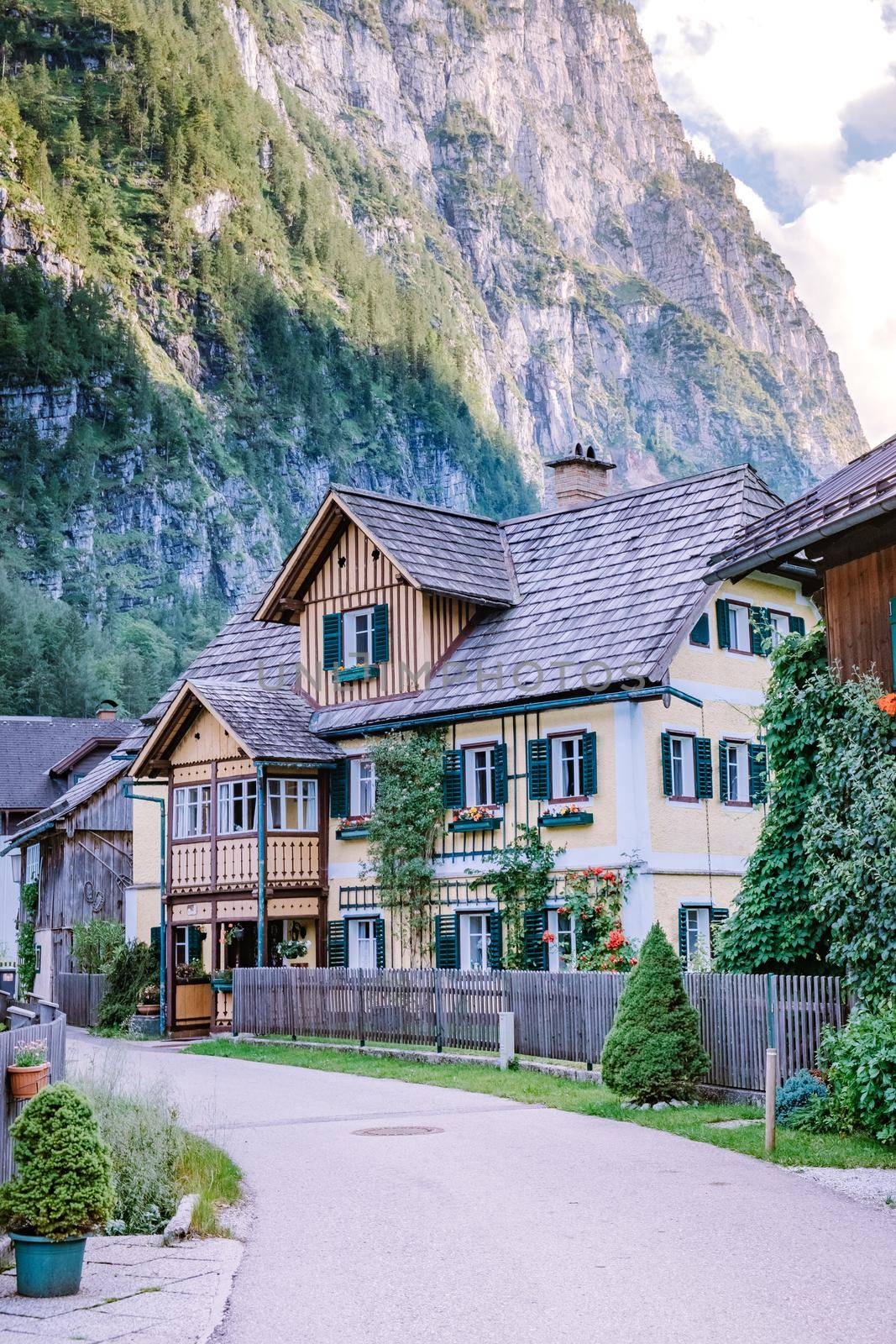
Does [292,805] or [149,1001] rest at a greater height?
[292,805]

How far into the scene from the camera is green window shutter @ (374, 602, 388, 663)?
34.2 metres

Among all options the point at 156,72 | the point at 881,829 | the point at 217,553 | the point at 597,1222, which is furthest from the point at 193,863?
the point at 156,72

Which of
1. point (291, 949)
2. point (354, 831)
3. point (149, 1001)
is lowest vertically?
point (149, 1001)

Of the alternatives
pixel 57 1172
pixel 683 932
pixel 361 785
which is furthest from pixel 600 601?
pixel 57 1172

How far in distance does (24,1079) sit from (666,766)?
1929cm

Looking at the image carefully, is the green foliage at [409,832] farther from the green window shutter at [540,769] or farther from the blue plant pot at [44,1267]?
the blue plant pot at [44,1267]

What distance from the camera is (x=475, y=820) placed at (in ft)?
102

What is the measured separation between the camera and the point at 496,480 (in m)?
196

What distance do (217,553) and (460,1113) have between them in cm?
13189

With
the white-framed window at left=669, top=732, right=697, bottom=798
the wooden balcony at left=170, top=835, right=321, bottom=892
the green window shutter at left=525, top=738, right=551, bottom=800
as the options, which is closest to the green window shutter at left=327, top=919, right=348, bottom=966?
the wooden balcony at left=170, top=835, right=321, bottom=892

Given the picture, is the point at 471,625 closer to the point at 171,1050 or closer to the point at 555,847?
the point at 555,847

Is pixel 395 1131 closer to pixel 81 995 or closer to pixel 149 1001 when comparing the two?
pixel 149 1001

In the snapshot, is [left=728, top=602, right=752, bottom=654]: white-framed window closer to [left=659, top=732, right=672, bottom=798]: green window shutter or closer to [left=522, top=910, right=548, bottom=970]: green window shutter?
[left=659, top=732, right=672, bottom=798]: green window shutter

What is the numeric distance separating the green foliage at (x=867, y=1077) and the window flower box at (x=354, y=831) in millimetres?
16889
